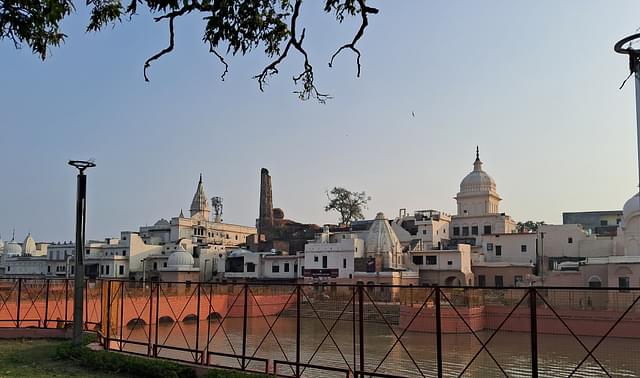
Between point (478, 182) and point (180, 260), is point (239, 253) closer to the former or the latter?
point (180, 260)

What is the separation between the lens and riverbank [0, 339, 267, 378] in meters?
12.1

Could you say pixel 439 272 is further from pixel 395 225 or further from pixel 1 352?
pixel 1 352

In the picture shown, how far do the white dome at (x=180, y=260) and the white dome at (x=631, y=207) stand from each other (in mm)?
34422

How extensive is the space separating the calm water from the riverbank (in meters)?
5.67

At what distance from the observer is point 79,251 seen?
14805 millimetres

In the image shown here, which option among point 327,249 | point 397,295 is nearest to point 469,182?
point 327,249

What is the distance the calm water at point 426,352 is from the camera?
2300 cm

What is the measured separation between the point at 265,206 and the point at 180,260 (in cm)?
1568

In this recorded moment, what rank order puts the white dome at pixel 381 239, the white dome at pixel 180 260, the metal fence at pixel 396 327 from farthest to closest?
1. the white dome at pixel 180 260
2. the white dome at pixel 381 239
3. the metal fence at pixel 396 327

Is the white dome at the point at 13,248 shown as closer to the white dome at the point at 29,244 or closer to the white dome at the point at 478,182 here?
the white dome at the point at 29,244

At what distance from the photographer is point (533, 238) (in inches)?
1837

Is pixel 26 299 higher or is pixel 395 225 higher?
pixel 395 225

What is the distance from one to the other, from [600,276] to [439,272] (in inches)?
503

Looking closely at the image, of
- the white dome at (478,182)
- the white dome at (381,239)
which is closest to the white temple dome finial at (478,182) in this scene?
the white dome at (478,182)
